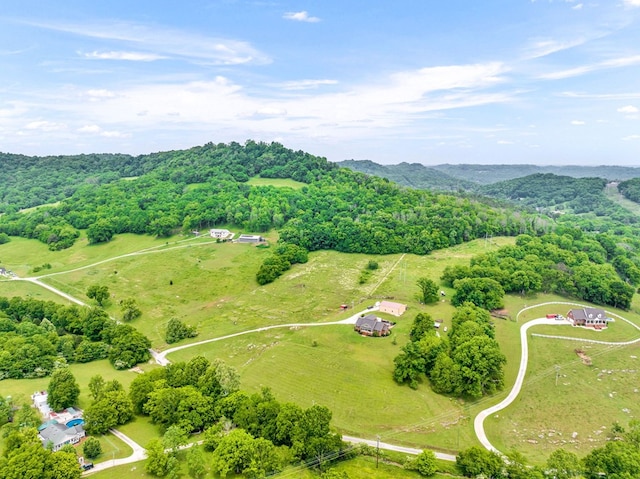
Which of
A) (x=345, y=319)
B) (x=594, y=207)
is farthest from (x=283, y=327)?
(x=594, y=207)

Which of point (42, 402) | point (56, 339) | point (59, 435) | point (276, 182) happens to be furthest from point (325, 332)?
point (276, 182)

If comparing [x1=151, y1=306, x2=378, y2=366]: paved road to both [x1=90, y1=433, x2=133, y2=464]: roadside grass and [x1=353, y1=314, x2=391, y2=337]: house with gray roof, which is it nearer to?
[x1=353, y1=314, x2=391, y2=337]: house with gray roof

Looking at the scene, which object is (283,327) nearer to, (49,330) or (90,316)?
(90,316)

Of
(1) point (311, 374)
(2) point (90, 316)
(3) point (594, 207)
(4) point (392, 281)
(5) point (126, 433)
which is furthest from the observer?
(3) point (594, 207)

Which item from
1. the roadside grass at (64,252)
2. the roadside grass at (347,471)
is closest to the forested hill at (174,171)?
the roadside grass at (64,252)

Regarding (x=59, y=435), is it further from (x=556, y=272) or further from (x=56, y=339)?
(x=556, y=272)

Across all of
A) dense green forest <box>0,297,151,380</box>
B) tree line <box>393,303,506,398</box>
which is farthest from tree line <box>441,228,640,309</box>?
dense green forest <box>0,297,151,380</box>

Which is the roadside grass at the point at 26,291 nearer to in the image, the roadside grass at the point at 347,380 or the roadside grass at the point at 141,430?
the roadside grass at the point at 347,380
